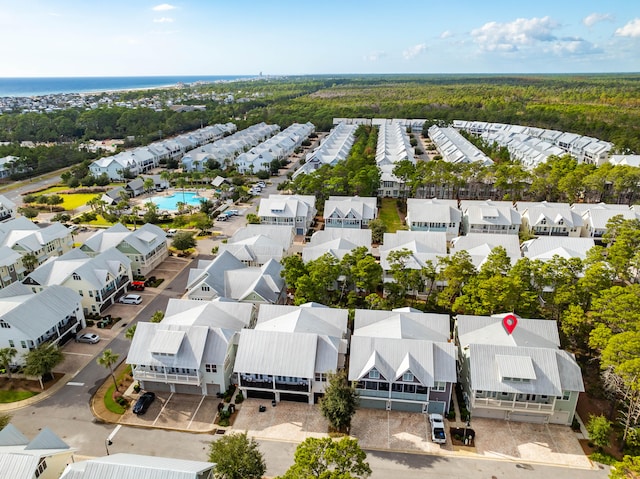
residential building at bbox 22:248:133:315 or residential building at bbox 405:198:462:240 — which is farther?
residential building at bbox 405:198:462:240

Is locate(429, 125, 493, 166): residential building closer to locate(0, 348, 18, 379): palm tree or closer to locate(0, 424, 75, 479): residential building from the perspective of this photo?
locate(0, 348, 18, 379): palm tree

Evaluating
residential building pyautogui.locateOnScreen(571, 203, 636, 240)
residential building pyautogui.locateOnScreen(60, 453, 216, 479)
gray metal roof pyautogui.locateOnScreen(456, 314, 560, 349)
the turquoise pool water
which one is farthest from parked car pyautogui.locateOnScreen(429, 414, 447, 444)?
the turquoise pool water

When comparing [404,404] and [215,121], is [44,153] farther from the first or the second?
[404,404]

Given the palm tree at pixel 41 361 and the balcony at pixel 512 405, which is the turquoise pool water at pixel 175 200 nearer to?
the palm tree at pixel 41 361

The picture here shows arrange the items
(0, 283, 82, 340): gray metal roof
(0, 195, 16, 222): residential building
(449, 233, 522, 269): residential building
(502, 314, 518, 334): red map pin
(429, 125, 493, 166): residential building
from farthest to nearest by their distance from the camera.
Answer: (429, 125, 493, 166): residential building → (0, 195, 16, 222): residential building → (449, 233, 522, 269): residential building → (0, 283, 82, 340): gray metal roof → (502, 314, 518, 334): red map pin

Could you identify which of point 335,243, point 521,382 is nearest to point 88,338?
point 335,243

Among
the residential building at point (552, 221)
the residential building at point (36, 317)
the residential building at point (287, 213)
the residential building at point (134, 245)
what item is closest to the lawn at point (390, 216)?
the residential building at point (287, 213)

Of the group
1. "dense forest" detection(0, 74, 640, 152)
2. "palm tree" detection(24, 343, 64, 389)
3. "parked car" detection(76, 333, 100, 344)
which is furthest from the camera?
"dense forest" detection(0, 74, 640, 152)
